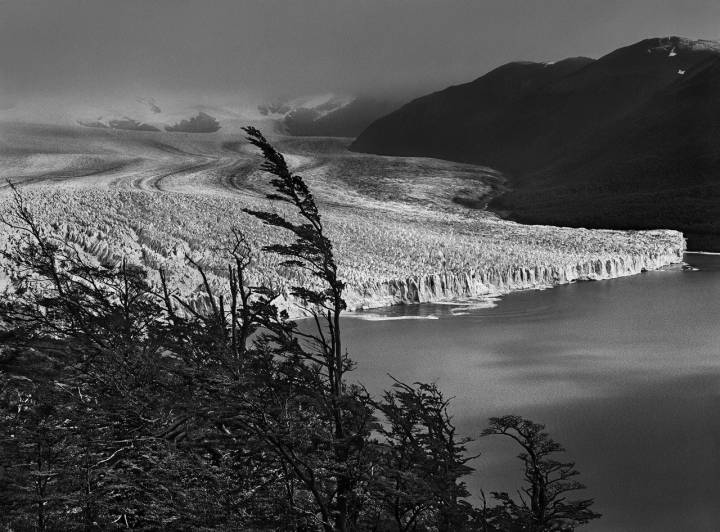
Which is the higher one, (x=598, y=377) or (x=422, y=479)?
(x=422, y=479)

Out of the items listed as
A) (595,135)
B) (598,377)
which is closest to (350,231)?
(598,377)

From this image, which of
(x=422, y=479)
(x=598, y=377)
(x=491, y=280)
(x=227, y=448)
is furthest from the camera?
(x=491, y=280)

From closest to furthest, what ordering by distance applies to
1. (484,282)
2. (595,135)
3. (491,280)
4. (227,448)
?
(227,448)
(484,282)
(491,280)
(595,135)

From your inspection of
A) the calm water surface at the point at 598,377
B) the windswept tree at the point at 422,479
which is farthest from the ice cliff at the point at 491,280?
the windswept tree at the point at 422,479

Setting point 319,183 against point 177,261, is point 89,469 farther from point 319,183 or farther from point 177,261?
point 319,183

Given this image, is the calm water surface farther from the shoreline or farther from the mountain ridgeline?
the mountain ridgeline

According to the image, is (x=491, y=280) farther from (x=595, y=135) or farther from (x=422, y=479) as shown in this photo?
(x=595, y=135)

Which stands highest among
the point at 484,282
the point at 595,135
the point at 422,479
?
the point at 595,135
